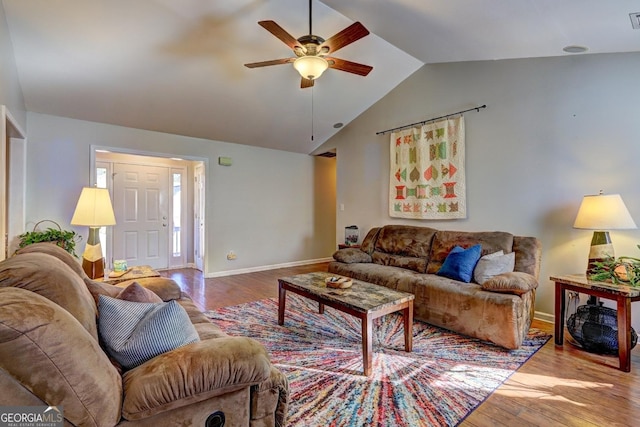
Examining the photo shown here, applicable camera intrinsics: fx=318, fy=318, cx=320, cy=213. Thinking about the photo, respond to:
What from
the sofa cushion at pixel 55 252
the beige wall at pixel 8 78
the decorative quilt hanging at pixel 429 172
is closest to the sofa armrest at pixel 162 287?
the sofa cushion at pixel 55 252

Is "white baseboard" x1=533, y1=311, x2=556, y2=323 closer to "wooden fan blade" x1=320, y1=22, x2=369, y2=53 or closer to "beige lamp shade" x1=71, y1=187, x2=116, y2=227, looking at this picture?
"wooden fan blade" x1=320, y1=22, x2=369, y2=53

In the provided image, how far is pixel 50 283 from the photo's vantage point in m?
1.16

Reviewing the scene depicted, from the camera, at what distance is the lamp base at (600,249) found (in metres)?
2.64

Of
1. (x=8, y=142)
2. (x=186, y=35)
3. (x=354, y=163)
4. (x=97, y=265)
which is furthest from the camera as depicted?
(x=354, y=163)

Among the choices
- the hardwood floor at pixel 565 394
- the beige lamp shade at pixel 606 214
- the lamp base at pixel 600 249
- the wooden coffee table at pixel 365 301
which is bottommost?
the hardwood floor at pixel 565 394

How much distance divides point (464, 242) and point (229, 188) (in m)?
3.77

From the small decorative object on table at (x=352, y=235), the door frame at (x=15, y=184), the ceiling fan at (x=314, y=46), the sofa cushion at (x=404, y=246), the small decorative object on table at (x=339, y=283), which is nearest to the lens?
the ceiling fan at (x=314, y=46)

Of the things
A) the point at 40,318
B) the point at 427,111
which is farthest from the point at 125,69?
the point at 427,111

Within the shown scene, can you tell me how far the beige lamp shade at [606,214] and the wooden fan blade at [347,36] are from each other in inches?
92.0

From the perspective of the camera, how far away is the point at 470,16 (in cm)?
260

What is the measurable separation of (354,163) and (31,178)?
439 centimetres

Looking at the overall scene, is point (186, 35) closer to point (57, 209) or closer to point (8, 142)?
point (8, 142)

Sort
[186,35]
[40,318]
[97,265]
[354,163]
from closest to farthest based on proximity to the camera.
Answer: [40,318] → [97,265] → [186,35] → [354,163]

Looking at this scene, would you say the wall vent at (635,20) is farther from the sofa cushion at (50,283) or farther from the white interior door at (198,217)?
the white interior door at (198,217)
